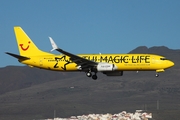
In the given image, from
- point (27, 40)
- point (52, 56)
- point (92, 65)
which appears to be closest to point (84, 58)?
point (92, 65)

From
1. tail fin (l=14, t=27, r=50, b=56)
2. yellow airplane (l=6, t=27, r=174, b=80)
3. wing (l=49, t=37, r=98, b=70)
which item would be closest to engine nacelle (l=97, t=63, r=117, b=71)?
yellow airplane (l=6, t=27, r=174, b=80)

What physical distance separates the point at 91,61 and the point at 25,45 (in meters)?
22.1

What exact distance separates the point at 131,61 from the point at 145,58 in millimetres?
3080

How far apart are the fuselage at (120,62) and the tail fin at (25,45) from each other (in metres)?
4.35

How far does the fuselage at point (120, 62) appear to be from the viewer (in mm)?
109125

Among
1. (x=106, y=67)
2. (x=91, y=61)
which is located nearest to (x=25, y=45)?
(x=91, y=61)

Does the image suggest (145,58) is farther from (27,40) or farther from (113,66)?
(27,40)

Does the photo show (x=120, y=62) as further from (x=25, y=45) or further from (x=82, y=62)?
(x=25, y=45)

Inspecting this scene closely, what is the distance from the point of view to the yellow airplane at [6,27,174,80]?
109188 millimetres

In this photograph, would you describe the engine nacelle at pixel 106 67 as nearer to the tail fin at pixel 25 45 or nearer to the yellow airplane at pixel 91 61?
the yellow airplane at pixel 91 61

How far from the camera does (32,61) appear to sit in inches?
4707

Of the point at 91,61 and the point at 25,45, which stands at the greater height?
the point at 25,45

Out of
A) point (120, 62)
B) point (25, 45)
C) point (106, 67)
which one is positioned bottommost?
point (106, 67)

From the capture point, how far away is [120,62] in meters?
110
